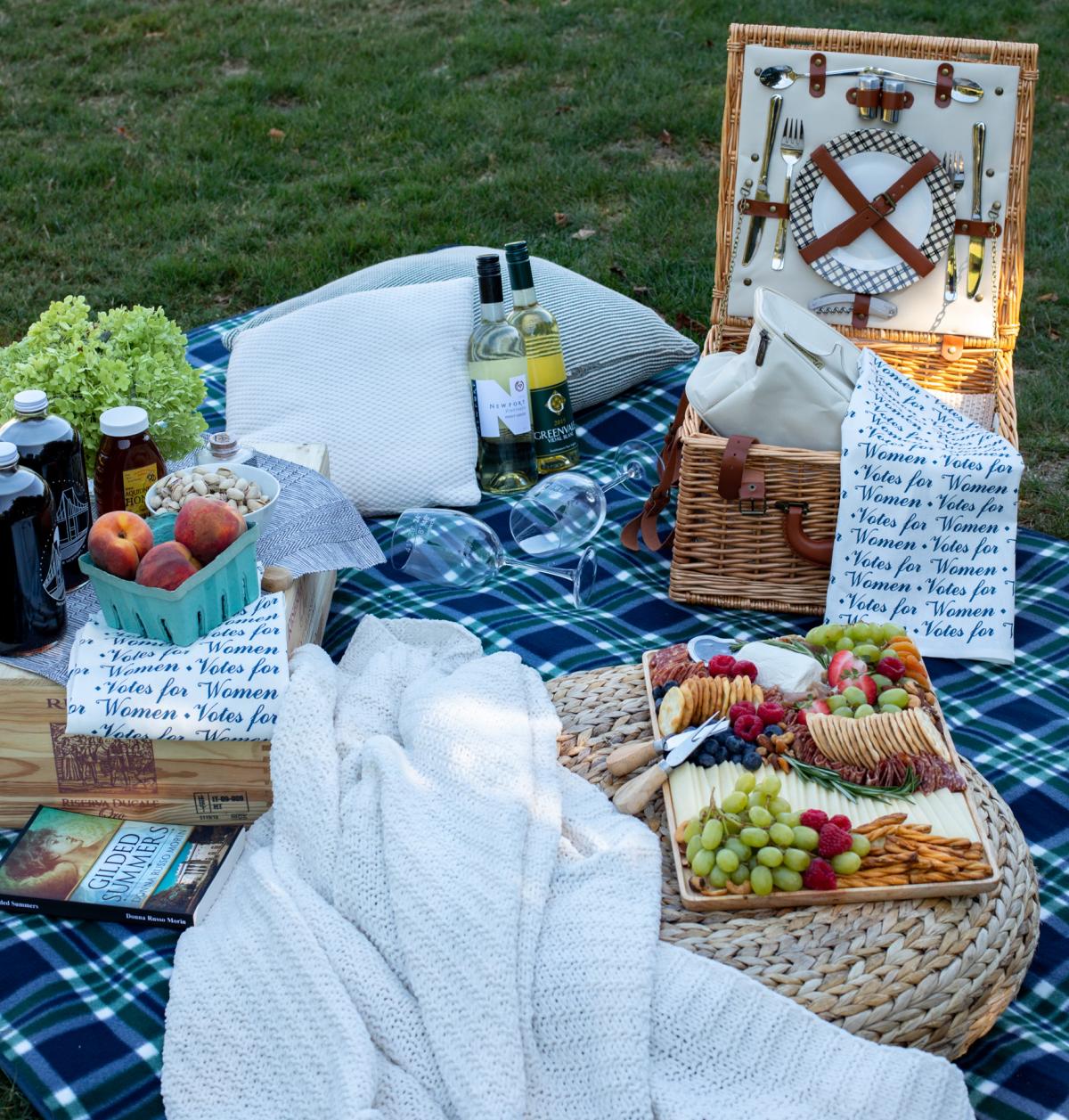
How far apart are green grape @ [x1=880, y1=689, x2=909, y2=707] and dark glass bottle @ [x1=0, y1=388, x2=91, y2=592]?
123 centimetres

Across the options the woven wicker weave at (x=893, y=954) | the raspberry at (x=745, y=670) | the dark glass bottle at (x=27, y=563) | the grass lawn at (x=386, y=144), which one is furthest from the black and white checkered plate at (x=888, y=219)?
the dark glass bottle at (x=27, y=563)

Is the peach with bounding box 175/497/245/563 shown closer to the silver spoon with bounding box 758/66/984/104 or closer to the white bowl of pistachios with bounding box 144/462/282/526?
the white bowl of pistachios with bounding box 144/462/282/526

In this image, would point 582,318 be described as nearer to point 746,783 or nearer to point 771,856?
point 746,783

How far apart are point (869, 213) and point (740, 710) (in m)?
1.34

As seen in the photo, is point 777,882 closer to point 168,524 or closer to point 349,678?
point 349,678

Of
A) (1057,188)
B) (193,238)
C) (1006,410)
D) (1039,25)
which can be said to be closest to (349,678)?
(1006,410)

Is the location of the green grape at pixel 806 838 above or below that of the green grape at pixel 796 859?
above

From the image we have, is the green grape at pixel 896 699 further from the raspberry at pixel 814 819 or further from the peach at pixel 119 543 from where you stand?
the peach at pixel 119 543

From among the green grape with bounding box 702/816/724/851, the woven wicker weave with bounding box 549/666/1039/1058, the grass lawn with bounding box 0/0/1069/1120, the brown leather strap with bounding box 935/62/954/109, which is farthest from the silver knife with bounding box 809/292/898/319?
the green grape with bounding box 702/816/724/851

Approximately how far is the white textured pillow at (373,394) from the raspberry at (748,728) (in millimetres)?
1012

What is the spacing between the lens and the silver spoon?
2.58 meters

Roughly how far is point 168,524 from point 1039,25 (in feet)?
15.9

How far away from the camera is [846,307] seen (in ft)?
9.04

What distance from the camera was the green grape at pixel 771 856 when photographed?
1.56 m
